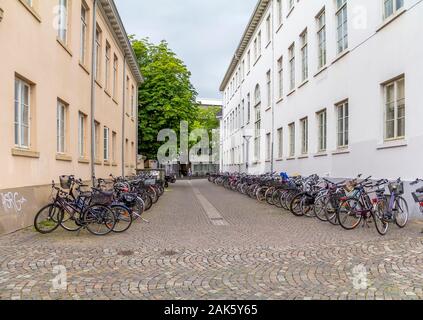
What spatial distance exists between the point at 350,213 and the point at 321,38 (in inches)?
394

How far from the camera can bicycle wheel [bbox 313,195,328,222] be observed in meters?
10.5

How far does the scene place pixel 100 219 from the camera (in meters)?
8.71

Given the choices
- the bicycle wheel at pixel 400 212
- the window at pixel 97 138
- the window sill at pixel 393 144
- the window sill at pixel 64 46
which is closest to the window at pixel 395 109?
the window sill at pixel 393 144

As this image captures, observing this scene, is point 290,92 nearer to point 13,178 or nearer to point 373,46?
point 373,46

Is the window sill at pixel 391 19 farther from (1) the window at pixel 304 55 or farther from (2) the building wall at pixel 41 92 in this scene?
(2) the building wall at pixel 41 92

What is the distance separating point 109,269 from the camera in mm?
5820

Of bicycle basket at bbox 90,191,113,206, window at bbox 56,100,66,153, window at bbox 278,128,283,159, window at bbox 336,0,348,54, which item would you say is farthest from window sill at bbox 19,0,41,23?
window at bbox 278,128,283,159

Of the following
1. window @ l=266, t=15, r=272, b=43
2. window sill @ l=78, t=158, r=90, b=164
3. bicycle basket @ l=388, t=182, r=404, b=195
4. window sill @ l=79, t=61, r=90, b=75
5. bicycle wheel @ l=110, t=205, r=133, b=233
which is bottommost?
bicycle wheel @ l=110, t=205, r=133, b=233

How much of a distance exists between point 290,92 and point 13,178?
48.3 ft

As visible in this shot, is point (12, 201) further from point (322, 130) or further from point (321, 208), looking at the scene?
point (322, 130)

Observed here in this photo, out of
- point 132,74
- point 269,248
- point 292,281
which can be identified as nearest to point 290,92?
point 132,74

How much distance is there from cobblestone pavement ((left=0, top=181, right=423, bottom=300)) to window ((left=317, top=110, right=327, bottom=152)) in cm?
708

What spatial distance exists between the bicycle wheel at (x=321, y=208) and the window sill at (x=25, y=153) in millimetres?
6914

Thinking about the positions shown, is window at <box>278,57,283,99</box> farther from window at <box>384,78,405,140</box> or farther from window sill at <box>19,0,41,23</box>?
window sill at <box>19,0,41,23</box>
